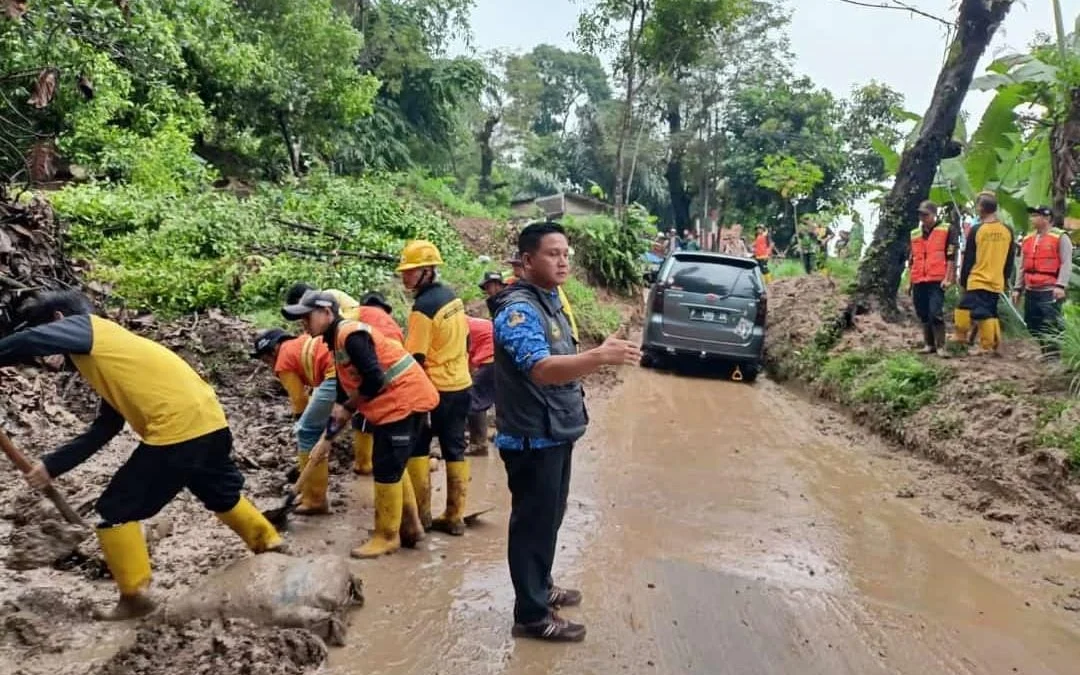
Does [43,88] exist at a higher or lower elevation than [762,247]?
higher

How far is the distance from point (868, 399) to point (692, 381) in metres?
2.91

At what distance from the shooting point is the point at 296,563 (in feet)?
13.0

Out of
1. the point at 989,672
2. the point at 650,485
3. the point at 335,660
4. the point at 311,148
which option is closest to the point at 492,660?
the point at 335,660

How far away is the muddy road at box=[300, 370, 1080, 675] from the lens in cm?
379

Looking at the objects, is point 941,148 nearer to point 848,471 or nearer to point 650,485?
point 848,471

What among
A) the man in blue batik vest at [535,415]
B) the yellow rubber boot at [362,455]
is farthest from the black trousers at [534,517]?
the yellow rubber boot at [362,455]

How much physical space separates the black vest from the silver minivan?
25.0 feet

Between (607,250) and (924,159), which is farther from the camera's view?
(607,250)

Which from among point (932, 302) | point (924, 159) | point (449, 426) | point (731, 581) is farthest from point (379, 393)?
point (924, 159)

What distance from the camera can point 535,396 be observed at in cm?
360

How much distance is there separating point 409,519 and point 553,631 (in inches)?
62.1

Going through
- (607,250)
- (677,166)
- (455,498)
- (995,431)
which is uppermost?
(677,166)

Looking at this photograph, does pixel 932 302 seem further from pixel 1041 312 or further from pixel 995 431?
pixel 995 431

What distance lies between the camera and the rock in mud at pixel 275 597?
3.72 m
